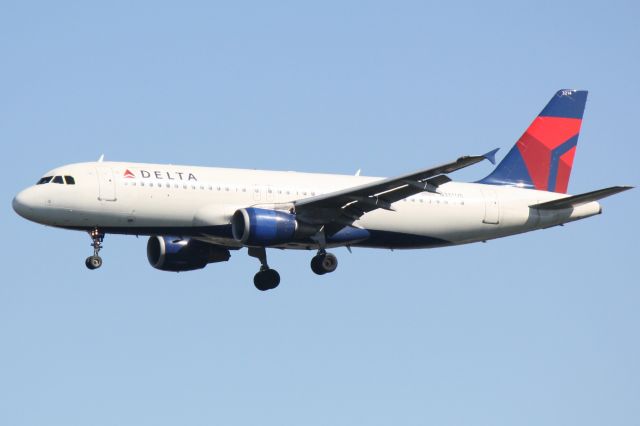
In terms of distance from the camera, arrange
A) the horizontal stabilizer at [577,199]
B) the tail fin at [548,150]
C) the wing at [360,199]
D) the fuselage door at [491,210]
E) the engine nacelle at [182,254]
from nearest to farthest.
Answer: the wing at [360,199], the horizontal stabilizer at [577,199], the engine nacelle at [182,254], the fuselage door at [491,210], the tail fin at [548,150]

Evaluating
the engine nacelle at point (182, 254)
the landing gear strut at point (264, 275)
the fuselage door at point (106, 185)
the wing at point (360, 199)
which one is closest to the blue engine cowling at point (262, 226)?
the wing at point (360, 199)

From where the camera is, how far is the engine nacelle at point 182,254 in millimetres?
55188

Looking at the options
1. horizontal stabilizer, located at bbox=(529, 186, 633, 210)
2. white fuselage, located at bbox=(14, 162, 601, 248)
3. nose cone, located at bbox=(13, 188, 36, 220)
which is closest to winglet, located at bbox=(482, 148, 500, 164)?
horizontal stabilizer, located at bbox=(529, 186, 633, 210)

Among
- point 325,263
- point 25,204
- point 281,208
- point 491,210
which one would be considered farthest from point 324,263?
point 25,204

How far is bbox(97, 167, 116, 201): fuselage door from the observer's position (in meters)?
49.8

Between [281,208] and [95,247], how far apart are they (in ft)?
23.6

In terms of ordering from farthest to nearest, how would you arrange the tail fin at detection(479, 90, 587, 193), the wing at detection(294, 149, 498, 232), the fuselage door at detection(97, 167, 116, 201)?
1. the tail fin at detection(479, 90, 587, 193)
2. the fuselage door at detection(97, 167, 116, 201)
3. the wing at detection(294, 149, 498, 232)

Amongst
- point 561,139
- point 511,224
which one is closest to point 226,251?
point 511,224

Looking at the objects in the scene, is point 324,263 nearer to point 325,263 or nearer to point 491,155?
point 325,263

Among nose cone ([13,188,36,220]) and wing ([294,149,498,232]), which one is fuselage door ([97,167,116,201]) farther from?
wing ([294,149,498,232])

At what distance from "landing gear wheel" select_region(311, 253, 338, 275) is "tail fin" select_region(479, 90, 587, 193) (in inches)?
369

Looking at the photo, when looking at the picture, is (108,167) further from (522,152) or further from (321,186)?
(522,152)

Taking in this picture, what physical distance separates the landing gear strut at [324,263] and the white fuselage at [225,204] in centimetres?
51

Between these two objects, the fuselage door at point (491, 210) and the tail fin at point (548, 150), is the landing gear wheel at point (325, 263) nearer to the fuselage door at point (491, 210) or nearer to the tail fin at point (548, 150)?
the fuselage door at point (491, 210)
